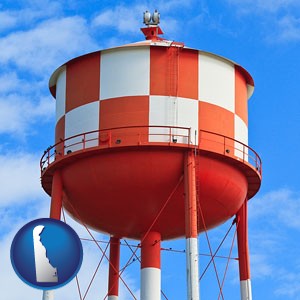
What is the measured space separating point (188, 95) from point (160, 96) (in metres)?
0.77

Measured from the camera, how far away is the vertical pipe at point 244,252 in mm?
23800

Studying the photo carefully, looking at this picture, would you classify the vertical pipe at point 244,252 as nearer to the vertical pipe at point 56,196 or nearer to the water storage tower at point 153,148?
the water storage tower at point 153,148

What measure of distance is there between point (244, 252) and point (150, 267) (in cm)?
267

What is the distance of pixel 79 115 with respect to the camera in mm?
23516

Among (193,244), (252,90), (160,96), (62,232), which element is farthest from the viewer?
(252,90)

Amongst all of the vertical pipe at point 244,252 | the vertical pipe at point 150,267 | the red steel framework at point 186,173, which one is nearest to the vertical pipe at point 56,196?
the red steel framework at point 186,173

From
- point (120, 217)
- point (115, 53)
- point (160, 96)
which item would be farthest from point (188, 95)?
point (120, 217)

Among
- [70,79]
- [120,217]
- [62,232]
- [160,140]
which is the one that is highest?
[70,79]

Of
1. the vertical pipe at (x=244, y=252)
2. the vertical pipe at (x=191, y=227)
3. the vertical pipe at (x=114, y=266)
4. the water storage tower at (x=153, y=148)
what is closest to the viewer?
the vertical pipe at (x=191, y=227)

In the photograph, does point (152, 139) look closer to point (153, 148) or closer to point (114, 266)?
point (153, 148)

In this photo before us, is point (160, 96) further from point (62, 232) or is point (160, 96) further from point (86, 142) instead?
point (62, 232)

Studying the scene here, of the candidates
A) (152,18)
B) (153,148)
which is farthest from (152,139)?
(152,18)

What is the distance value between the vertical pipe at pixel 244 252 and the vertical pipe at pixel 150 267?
7.45ft

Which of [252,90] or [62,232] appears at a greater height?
[252,90]
